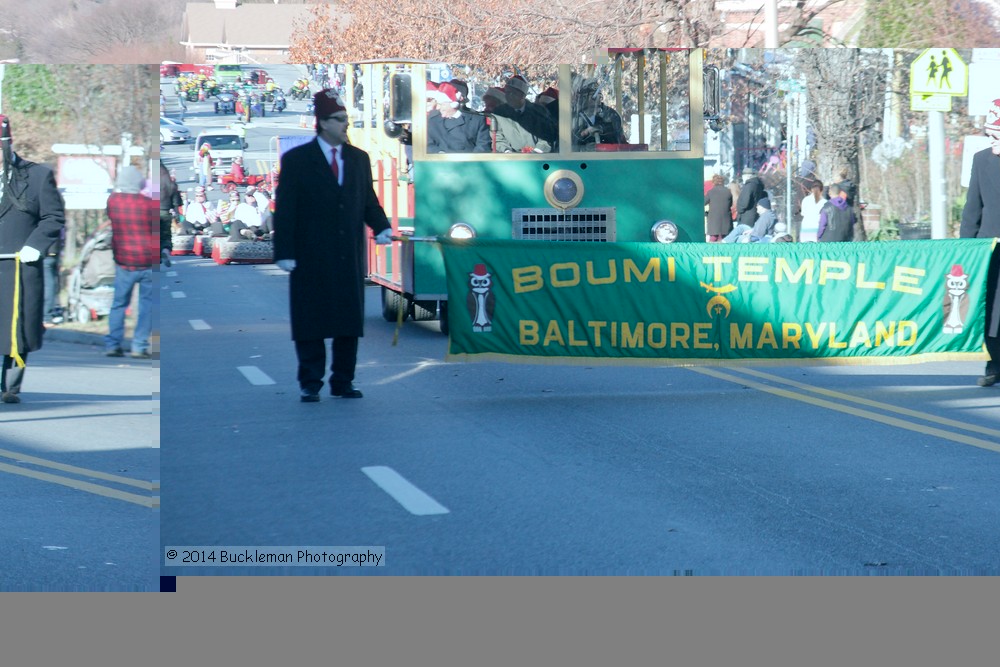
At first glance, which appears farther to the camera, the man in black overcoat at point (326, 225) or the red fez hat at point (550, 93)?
the red fez hat at point (550, 93)

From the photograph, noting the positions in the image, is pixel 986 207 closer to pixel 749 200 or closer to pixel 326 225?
pixel 749 200

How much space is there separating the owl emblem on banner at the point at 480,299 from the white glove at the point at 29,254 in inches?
199

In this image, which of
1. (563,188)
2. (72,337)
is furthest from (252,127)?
(72,337)

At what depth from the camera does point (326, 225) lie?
9.56 metres

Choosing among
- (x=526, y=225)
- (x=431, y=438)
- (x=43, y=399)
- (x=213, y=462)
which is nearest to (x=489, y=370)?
(x=526, y=225)

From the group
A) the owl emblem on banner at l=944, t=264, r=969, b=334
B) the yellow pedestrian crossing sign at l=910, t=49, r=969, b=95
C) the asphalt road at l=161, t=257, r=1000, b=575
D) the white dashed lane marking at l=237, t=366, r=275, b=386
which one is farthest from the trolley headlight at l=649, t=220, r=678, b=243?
the white dashed lane marking at l=237, t=366, r=275, b=386

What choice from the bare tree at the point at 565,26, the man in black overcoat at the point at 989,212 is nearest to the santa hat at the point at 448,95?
the man in black overcoat at the point at 989,212

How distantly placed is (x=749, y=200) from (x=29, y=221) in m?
9.11

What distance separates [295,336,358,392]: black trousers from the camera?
10.1 metres

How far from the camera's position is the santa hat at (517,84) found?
1294 cm

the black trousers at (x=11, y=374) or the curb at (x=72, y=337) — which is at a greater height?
the curb at (x=72, y=337)

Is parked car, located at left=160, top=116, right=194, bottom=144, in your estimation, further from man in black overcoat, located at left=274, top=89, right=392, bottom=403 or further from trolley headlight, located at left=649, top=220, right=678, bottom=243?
trolley headlight, located at left=649, top=220, right=678, bottom=243

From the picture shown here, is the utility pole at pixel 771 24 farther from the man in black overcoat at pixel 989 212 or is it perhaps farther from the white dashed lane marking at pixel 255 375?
the white dashed lane marking at pixel 255 375

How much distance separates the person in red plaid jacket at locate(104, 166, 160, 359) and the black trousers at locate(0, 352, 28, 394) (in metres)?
0.57
